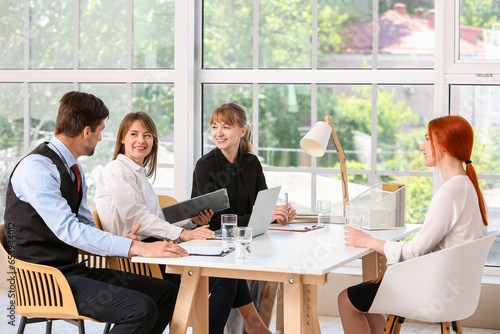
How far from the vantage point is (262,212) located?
3.05m

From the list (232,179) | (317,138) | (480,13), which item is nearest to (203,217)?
(232,179)

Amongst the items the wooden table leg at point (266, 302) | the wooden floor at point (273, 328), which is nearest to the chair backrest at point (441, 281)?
the wooden table leg at point (266, 302)

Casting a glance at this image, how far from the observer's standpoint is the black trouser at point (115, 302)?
2531 millimetres

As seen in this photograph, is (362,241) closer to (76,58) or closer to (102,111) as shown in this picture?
(102,111)

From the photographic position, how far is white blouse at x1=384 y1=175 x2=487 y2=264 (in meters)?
2.59

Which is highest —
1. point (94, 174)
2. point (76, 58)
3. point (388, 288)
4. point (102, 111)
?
point (76, 58)

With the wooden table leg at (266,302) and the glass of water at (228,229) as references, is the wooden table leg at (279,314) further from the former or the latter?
the glass of water at (228,229)

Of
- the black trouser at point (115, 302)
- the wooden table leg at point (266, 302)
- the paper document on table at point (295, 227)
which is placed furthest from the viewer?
the wooden table leg at point (266, 302)

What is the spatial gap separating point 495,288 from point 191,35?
8.24ft

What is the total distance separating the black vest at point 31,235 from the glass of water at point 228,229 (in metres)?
0.64

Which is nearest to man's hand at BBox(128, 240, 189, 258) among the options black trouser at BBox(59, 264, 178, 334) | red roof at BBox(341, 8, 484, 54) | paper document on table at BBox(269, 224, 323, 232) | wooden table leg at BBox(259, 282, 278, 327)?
black trouser at BBox(59, 264, 178, 334)

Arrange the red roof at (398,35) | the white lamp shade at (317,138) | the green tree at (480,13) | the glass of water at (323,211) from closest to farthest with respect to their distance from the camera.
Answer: the white lamp shade at (317,138)
the glass of water at (323,211)
the green tree at (480,13)
the red roof at (398,35)

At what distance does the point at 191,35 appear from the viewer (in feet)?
15.0

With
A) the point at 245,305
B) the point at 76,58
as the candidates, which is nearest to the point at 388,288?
the point at 245,305
